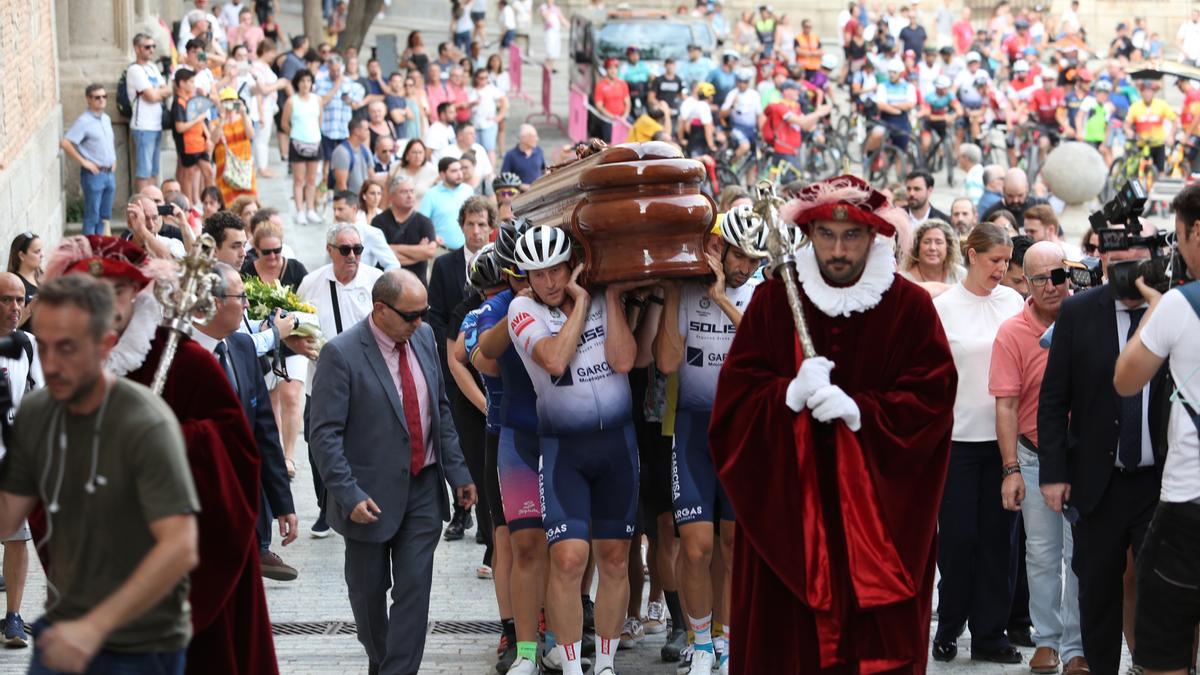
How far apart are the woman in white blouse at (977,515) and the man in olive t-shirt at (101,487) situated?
447 cm

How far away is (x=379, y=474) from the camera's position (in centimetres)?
724

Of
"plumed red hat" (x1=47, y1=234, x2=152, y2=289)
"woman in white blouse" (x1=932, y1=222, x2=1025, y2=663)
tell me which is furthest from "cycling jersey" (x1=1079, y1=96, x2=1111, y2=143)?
"plumed red hat" (x1=47, y1=234, x2=152, y2=289)

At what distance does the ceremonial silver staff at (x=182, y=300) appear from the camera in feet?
17.8

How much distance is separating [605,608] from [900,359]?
6.34 ft

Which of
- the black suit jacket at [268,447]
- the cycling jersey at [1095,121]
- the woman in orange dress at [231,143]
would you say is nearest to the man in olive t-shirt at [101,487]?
the black suit jacket at [268,447]

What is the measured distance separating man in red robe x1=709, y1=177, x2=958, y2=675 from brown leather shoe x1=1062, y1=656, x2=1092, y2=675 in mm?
1588

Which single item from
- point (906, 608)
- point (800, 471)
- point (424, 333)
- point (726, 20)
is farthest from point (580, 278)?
point (726, 20)

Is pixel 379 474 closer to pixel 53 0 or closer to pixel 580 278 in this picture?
pixel 580 278

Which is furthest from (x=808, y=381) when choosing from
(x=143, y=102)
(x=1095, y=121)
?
(x=1095, y=121)

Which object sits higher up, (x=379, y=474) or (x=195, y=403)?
(x=195, y=403)

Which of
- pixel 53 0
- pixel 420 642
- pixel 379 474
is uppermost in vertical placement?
pixel 53 0

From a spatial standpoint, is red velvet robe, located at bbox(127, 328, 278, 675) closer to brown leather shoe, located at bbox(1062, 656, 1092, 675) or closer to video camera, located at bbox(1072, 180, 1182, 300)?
video camera, located at bbox(1072, 180, 1182, 300)

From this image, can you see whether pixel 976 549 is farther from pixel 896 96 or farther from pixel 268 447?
pixel 896 96

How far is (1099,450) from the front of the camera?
22.8 ft
